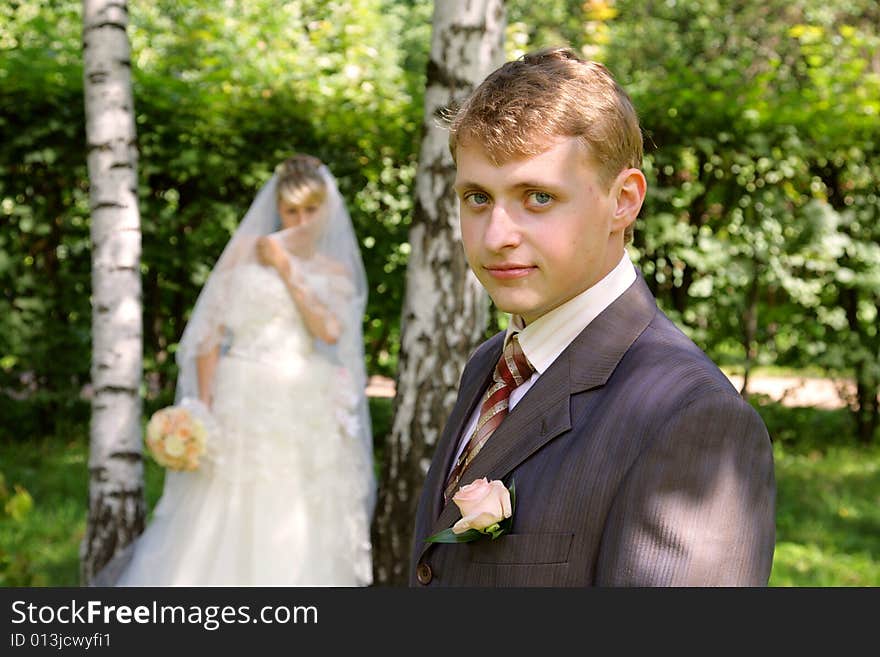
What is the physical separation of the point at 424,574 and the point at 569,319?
0.43m

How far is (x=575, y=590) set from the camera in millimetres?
1387

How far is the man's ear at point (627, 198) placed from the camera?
150 cm

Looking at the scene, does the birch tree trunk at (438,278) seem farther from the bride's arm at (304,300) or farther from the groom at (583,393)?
the groom at (583,393)

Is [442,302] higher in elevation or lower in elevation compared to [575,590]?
higher

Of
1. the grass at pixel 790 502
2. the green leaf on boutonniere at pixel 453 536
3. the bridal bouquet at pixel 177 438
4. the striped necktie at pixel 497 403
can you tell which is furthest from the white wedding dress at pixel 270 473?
the green leaf on boutonniere at pixel 453 536

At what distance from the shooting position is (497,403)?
65.4 inches

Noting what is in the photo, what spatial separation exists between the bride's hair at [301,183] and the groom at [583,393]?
13.8 feet

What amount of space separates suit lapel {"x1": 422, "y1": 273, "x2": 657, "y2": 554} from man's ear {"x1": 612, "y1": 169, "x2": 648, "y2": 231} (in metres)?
0.11

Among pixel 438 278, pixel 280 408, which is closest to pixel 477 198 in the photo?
pixel 438 278

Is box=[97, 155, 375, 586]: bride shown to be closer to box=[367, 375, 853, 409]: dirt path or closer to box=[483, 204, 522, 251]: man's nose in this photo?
box=[367, 375, 853, 409]: dirt path

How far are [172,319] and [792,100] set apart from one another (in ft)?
16.6

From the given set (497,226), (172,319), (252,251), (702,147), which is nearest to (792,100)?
(702,147)

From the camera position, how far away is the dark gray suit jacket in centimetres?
131

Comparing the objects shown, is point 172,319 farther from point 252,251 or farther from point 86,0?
point 86,0
